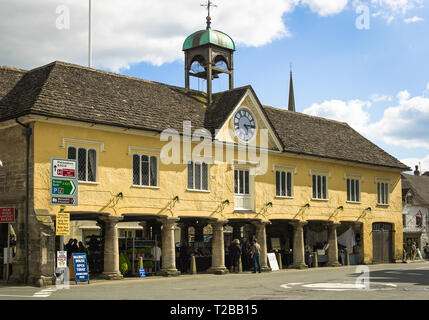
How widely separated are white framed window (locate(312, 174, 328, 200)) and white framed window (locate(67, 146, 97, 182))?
1566 centimetres

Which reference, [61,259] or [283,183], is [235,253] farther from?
[61,259]

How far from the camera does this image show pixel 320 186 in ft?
128

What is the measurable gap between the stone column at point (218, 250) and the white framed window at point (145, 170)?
451 centimetres

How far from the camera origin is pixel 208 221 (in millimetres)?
33281

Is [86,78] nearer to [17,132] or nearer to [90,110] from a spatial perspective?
[90,110]

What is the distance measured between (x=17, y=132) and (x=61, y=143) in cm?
191

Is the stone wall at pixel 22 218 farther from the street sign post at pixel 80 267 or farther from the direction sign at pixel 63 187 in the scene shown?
the direction sign at pixel 63 187

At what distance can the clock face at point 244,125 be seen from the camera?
110ft

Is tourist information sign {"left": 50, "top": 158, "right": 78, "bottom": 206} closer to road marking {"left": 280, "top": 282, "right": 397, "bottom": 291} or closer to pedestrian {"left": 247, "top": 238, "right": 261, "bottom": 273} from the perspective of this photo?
road marking {"left": 280, "top": 282, "right": 397, "bottom": 291}

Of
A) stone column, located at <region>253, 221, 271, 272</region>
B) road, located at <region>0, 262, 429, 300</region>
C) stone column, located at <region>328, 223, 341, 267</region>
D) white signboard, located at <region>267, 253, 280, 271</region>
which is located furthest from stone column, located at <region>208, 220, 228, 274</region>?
stone column, located at <region>328, 223, 341, 267</region>

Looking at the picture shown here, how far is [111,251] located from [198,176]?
21.3 feet

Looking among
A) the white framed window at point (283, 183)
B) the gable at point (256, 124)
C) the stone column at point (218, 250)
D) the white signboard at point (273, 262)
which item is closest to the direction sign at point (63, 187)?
the stone column at point (218, 250)

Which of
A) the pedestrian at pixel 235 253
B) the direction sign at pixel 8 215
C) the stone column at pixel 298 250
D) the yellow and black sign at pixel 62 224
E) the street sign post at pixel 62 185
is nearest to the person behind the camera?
the yellow and black sign at pixel 62 224

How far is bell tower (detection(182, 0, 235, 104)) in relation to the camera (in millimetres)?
36219
